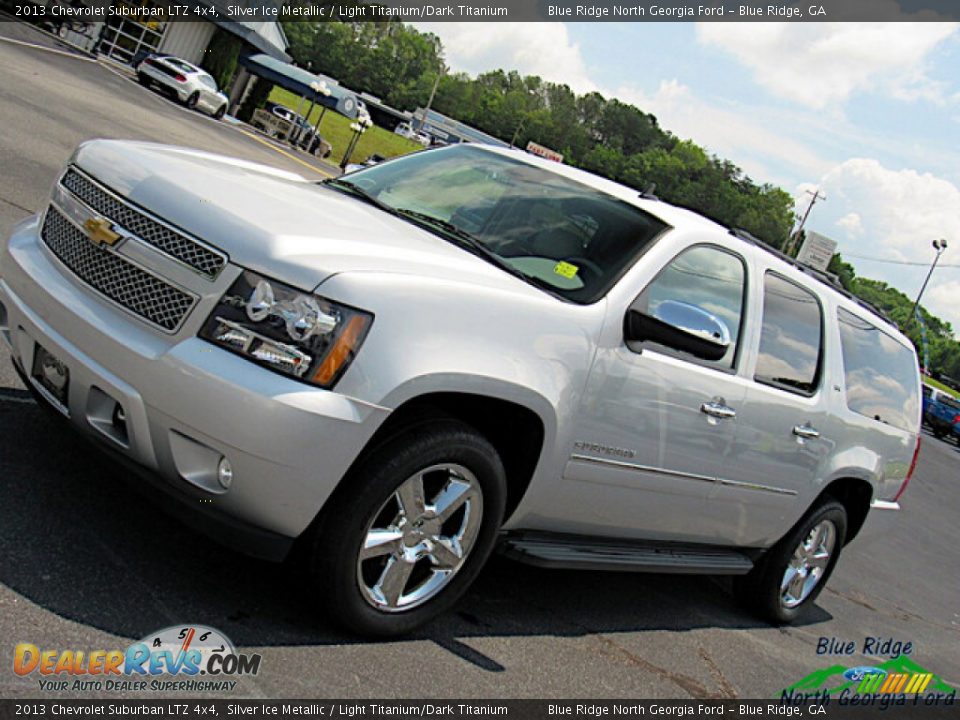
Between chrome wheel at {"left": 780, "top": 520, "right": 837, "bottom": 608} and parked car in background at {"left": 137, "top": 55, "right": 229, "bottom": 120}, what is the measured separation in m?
32.7

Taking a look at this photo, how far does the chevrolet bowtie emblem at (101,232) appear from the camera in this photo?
12.1 feet

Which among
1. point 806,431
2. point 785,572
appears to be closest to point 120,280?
point 806,431

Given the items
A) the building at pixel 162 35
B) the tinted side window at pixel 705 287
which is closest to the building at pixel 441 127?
the building at pixel 162 35

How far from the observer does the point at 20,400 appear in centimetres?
495

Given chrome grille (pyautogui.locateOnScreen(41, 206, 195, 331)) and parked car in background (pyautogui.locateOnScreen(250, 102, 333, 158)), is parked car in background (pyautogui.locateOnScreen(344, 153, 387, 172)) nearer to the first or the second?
chrome grille (pyautogui.locateOnScreen(41, 206, 195, 331))

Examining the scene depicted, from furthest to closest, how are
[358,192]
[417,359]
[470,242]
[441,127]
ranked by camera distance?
[441,127] → [358,192] → [470,242] → [417,359]

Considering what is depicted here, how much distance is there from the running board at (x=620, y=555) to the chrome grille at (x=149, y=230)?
167 centimetres

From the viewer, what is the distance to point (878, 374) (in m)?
6.49

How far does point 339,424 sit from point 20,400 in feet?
7.62

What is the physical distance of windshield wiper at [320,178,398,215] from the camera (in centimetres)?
466


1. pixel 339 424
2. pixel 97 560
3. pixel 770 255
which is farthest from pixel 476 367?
pixel 770 255

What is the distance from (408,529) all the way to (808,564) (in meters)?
3.48

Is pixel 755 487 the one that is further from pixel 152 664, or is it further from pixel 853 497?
pixel 152 664

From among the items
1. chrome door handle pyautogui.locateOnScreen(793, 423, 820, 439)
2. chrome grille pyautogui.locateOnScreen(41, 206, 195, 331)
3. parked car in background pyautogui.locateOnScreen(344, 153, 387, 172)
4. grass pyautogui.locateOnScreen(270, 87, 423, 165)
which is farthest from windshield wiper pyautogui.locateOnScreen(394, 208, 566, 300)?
grass pyautogui.locateOnScreen(270, 87, 423, 165)
